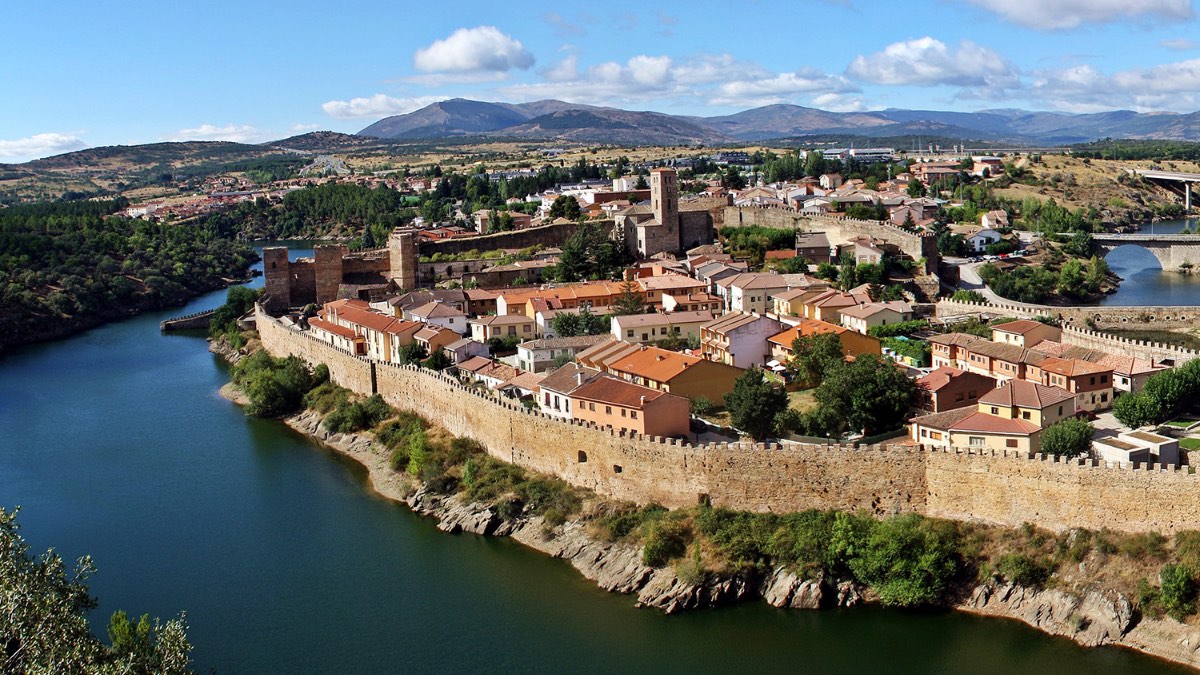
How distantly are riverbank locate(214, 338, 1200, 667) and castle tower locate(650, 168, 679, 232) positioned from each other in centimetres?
1420

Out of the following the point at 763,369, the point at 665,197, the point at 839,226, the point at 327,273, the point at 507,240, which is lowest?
the point at 763,369

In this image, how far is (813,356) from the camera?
19656mm

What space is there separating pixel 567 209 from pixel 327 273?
352 inches

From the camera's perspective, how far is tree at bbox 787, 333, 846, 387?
19.5 meters

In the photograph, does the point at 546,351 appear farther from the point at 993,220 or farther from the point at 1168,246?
the point at 1168,246

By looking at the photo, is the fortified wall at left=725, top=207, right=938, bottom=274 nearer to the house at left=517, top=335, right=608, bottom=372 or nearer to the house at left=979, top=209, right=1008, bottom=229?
the house at left=979, top=209, right=1008, bottom=229

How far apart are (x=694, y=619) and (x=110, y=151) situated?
12675 cm

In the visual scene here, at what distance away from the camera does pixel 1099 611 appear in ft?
41.6

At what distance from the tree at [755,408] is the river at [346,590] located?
10.7 feet

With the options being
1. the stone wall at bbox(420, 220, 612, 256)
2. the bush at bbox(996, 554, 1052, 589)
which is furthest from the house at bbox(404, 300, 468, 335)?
the bush at bbox(996, 554, 1052, 589)

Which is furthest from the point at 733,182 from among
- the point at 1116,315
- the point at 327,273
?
the point at 1116,315

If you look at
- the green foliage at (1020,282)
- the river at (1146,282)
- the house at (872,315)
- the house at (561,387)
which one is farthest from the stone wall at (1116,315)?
the house at (561,387)

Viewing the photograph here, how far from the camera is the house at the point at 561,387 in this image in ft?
58.5

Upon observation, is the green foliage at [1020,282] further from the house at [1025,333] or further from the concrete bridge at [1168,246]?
the concrete bridge at [1168,246]
